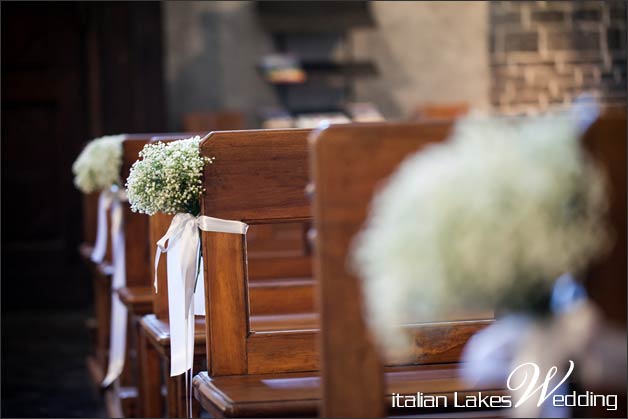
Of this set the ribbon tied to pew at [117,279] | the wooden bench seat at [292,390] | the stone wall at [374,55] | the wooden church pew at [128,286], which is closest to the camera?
the wooden bench seat at [292,390]

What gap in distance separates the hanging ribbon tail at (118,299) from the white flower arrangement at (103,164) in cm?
11

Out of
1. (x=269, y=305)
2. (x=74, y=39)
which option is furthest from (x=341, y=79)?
(x=269, y=305)

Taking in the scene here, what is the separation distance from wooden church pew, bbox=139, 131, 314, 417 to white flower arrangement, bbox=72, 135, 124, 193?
0.60 m

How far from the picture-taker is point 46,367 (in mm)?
5887

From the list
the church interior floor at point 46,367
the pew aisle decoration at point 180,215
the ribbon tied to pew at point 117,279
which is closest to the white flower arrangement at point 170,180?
the pew aisle decoration at point 180,215

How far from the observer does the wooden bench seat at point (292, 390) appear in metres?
2.29

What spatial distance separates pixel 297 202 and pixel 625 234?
1.21 m

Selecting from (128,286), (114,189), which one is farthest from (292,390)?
(114,189)

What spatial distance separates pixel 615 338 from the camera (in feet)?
5.09

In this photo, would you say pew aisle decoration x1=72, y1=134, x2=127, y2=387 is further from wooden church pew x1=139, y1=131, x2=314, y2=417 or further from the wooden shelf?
the wooden shelf

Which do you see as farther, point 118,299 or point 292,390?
point 118,299

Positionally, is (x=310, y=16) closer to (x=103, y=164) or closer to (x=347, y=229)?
(x=103, y=164)

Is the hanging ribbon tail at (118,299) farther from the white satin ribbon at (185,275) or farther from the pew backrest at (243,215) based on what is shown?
the pew backrest at (243,215)

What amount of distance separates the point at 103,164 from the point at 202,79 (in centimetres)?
518
